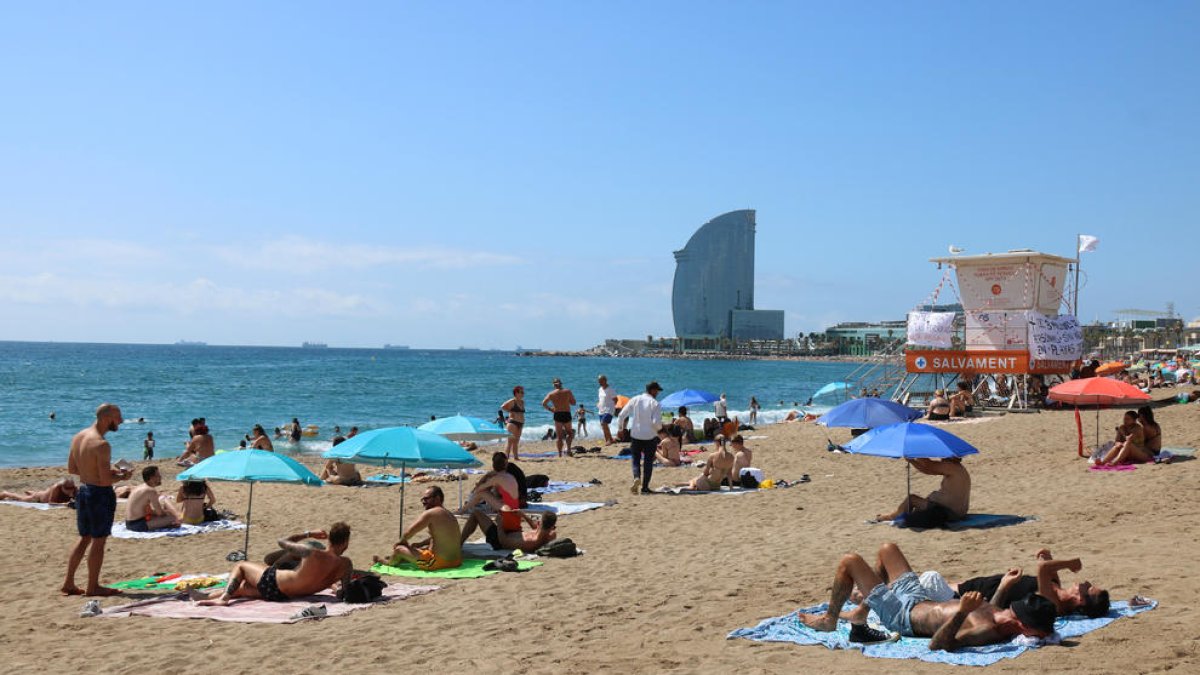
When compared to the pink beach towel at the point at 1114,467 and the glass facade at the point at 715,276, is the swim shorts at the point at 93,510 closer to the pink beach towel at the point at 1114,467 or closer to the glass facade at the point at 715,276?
the pink beach towel at the point at 1114,467

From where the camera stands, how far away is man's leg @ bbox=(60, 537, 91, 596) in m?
7.46

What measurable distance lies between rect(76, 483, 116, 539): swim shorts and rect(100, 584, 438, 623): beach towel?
67 cm

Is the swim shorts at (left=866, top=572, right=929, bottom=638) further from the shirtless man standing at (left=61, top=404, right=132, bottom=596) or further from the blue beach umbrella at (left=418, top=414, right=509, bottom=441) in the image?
the blue beach umbrella at (left=418, top=414, right=509, bottom=441)

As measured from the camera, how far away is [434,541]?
853cm

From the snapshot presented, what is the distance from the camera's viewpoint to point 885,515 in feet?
32.6

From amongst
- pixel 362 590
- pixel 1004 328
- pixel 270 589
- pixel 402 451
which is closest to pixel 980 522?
pixel 402 451

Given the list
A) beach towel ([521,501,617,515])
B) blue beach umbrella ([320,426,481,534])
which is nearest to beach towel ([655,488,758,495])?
beach towel ([521,501,617,515])

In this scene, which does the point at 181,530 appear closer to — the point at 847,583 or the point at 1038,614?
the point at 847,583

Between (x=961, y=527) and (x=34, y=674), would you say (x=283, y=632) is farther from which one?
(x=961, y=527)

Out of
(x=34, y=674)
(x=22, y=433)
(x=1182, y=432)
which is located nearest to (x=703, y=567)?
(x=34, y=674)

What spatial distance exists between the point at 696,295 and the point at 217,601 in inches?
6403

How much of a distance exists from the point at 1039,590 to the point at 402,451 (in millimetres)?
5765

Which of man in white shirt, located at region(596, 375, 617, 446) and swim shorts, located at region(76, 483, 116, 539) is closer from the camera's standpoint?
swim shorts, located at region(76, 483, 116, 539)

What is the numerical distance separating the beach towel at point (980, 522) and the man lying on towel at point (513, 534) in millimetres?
3330
